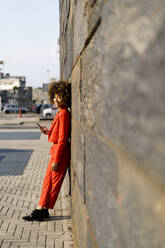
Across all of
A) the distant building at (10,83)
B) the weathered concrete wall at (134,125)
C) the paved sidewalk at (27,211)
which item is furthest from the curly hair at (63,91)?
the distant building at (10,83)

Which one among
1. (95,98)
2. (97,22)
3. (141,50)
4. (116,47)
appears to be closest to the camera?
(141,50)

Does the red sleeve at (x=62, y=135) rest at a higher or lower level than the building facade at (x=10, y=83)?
lower

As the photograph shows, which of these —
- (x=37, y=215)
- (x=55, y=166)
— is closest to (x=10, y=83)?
(x=37, y=215)

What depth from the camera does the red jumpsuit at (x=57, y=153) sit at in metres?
4.08

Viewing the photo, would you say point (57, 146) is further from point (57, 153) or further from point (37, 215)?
point (37, 215)

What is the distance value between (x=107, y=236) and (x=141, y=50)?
32.1 inches

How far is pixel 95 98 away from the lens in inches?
66.1

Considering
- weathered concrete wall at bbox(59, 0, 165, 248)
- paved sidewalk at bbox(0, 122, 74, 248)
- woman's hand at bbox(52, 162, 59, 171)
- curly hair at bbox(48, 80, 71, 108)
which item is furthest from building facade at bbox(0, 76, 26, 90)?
weathered concrete wall at bbox(59, 0, 165, 248)

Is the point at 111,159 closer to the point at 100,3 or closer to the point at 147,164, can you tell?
the point at 147,164

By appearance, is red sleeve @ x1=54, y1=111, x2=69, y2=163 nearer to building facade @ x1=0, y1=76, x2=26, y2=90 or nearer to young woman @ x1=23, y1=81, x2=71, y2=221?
young woman @ x1=23, y1=81, x2=71, y2=221

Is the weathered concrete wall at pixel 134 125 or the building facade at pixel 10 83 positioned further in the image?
the building facade at pixel 10 83

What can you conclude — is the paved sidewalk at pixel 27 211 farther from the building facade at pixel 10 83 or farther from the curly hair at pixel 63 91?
the building facade at pixel 10 83

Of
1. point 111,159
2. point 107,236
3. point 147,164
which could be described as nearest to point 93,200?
point 107,236

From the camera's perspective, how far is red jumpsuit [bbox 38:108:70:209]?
4078mm
